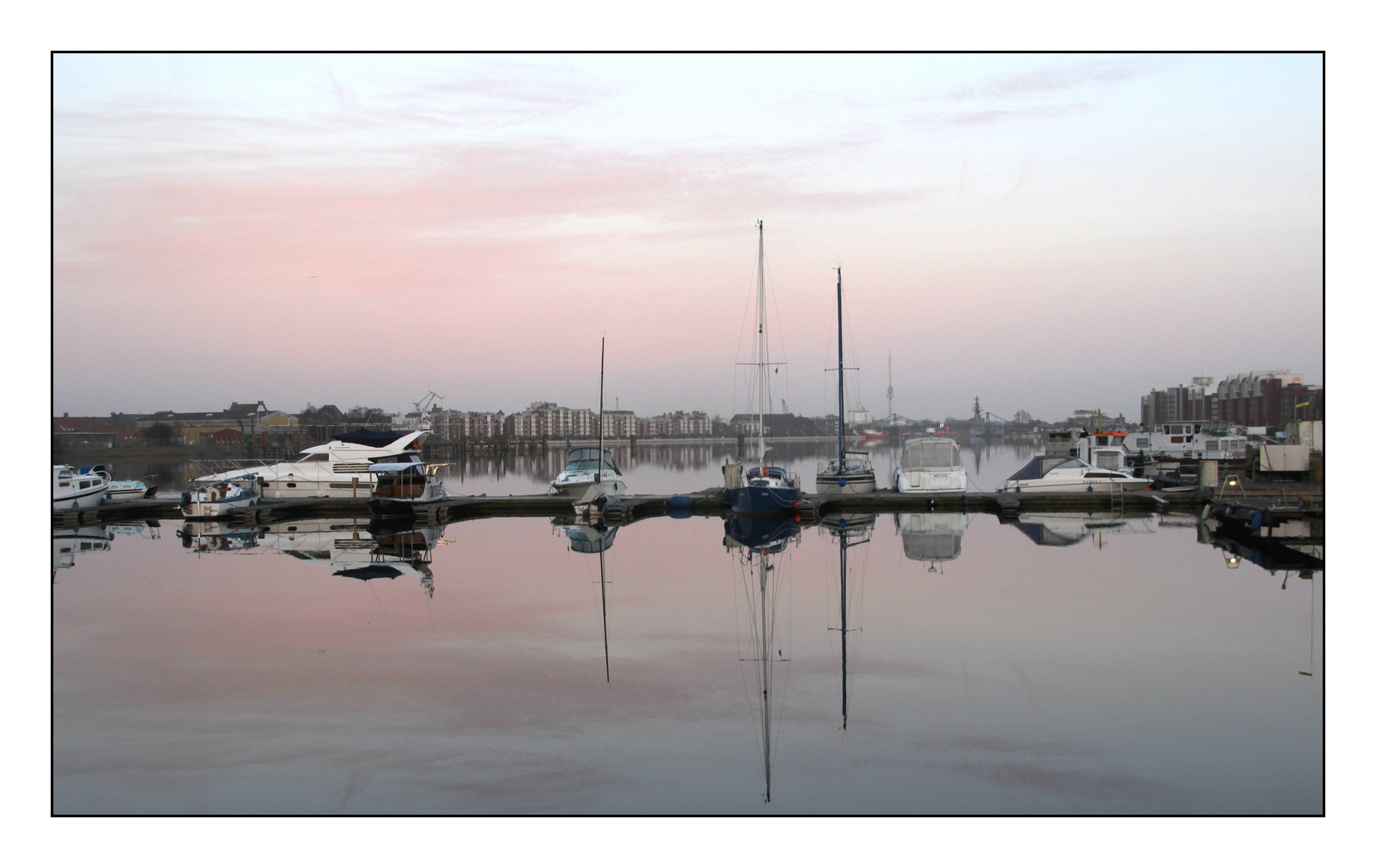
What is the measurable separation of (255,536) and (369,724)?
22.1 m

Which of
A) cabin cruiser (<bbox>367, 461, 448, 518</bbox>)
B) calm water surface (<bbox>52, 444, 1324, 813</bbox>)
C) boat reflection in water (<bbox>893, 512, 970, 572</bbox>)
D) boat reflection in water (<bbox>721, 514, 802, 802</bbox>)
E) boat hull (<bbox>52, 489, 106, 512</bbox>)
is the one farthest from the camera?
boat hull (<bbox>52, 489, 106, 512</bbox>)

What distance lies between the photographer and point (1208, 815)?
9.55 meters

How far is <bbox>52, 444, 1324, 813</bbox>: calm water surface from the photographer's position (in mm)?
10281

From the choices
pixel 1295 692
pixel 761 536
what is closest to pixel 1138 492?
pixel 761 536

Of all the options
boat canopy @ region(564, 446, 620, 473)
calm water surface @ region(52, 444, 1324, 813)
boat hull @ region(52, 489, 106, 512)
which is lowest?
calm water surface @ region(52, 444, 1324, 813)

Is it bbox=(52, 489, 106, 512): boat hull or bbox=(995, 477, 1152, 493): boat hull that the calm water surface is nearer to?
bbox=(995, 477, 1152, 493): boat hull

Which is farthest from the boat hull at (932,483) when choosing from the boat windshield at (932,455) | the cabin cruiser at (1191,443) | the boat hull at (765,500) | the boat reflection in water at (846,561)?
the cabin cruiser at (1191,443)

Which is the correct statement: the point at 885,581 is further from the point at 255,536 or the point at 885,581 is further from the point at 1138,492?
the point at 255,536

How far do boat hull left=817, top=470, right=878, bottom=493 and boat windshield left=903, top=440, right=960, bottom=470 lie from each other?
1.57 meters

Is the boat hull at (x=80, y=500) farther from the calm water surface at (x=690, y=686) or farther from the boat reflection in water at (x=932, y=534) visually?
the boat reflection in water at (x=932, y=534)

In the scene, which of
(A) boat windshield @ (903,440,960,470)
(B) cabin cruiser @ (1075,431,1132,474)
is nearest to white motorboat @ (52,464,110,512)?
(A) boat windshield @ (903,440,960,470)

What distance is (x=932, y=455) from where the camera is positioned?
130 ft

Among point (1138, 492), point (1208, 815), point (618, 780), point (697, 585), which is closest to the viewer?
point (1208, 815)

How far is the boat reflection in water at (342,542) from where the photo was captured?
83.4ft
